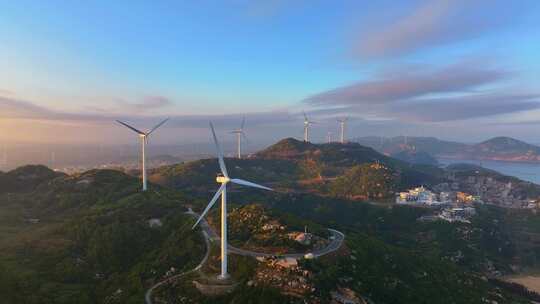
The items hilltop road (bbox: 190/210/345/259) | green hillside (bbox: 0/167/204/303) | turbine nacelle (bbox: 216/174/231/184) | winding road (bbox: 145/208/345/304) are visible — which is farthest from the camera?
hilltop road (bbox: 190/210/345/259)

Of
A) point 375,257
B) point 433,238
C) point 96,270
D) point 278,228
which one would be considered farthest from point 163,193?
A: point 433,238

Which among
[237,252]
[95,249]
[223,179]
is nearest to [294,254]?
[237,252]

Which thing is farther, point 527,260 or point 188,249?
point 527,260

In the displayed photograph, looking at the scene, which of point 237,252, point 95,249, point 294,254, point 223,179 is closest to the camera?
point 223,179

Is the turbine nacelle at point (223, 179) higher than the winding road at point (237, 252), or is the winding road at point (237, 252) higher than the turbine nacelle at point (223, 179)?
the turbine nacelle at point (223, 179)

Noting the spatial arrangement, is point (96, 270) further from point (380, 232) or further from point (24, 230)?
point (380, 232)

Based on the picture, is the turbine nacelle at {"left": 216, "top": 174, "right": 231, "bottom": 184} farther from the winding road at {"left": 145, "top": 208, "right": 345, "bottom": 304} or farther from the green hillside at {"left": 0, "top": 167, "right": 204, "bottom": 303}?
the green hillside at {"left": 0, "top": 167, "right": 204, "bottom": 303}

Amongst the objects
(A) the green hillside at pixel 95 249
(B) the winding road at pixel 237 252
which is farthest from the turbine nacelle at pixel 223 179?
(A) the green hillside at pixel 95 249

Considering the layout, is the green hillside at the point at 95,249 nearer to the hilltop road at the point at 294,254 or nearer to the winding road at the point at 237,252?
the winding road at the point at 237,252

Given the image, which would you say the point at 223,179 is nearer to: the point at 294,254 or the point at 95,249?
the point at 294,254

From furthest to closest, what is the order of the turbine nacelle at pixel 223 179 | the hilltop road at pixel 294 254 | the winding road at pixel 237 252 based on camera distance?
the hilltop road at pixel 294 254 → the winding road at pixel 237 252 → the turbine nacelle at pixel 223 179

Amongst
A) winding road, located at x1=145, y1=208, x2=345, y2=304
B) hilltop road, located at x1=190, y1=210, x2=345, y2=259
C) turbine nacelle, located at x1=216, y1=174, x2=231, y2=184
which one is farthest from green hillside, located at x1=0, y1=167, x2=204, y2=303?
turbine nacelle, located at x1=216, y1=174, x2=231, y2=184
